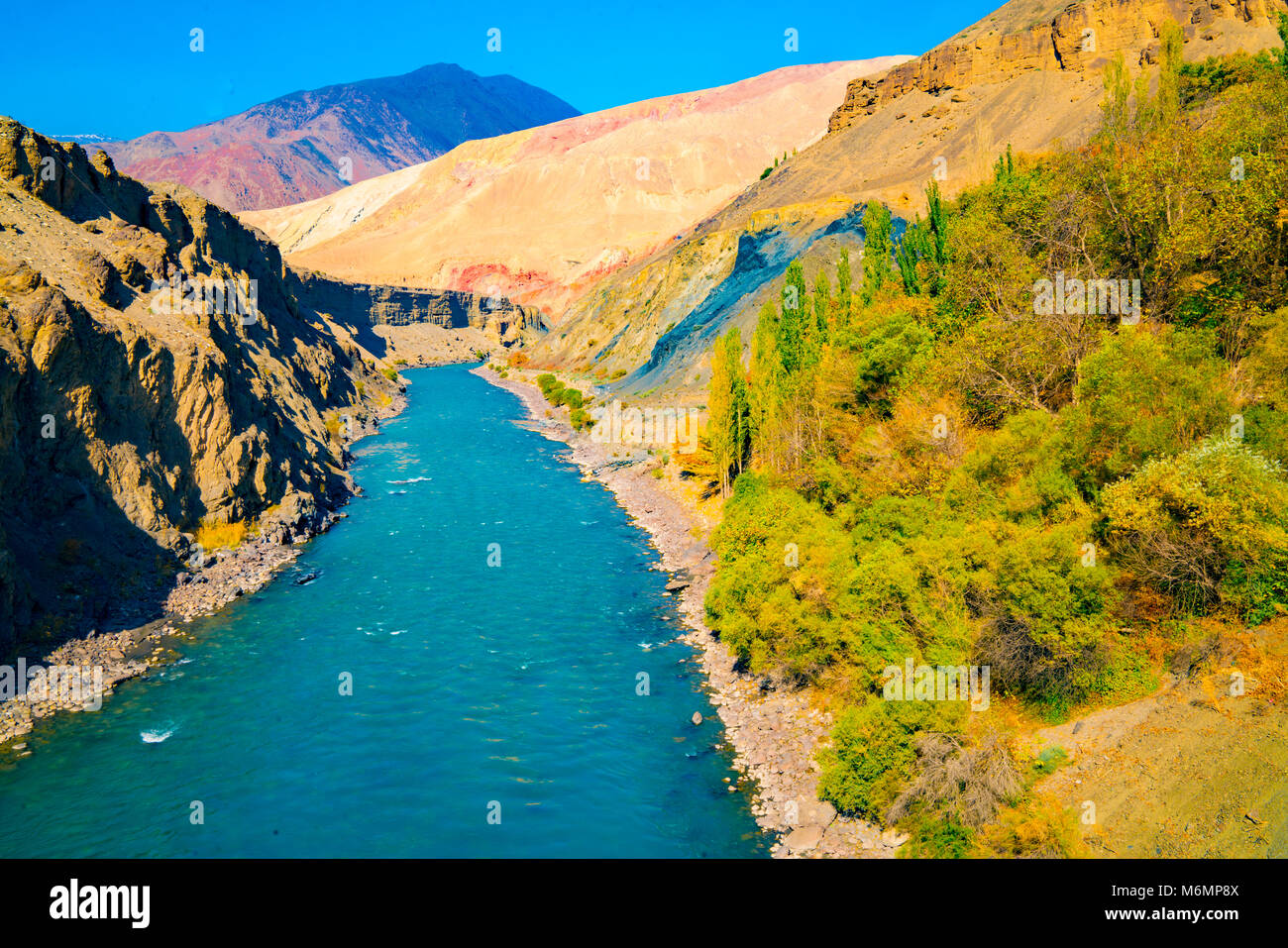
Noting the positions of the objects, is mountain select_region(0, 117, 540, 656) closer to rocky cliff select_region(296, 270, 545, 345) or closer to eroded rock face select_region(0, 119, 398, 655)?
eroded rock face select_region(0, 119, 398, 655)

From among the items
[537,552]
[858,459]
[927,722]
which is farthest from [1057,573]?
[537,552]

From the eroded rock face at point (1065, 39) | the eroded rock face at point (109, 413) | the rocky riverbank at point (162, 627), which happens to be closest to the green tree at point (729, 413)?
the rocky riverbank at point (162, 627)

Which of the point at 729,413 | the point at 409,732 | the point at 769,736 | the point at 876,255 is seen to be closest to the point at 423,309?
the point at 876,255

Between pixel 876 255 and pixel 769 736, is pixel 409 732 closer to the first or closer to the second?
pixel 769 736

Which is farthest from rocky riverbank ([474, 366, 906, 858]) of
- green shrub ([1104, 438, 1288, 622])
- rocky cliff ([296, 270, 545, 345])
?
rocky cliff ([296, 270, 545, 345])
